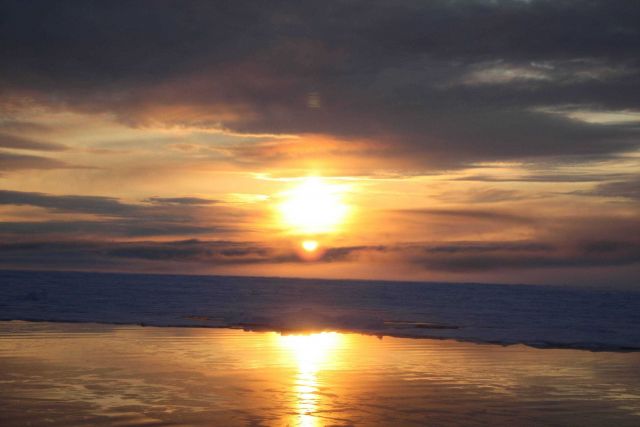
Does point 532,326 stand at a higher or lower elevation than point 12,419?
higher

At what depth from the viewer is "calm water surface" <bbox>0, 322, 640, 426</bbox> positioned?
11.2 m

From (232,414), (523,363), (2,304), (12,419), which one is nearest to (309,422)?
(232,414)

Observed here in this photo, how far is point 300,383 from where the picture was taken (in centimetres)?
1417

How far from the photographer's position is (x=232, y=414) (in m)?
11.2

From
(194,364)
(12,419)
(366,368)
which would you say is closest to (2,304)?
(194,364)

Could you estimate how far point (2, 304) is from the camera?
37.8 meters

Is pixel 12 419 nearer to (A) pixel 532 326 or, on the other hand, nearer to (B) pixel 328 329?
(B) pixel 328 329

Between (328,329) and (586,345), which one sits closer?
(586,345)

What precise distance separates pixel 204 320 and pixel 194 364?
15.1m

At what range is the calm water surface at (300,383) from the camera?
36.9 ft

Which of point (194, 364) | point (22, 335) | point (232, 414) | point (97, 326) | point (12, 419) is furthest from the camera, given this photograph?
point (97, 326)

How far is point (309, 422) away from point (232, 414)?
1.36 meters

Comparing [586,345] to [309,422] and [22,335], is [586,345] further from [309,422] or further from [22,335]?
[22,335]

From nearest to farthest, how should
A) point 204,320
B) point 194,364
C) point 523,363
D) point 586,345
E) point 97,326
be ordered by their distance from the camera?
point 194,364 → point 523,363 → point 586,345 → point 97,326 → point 204,320
